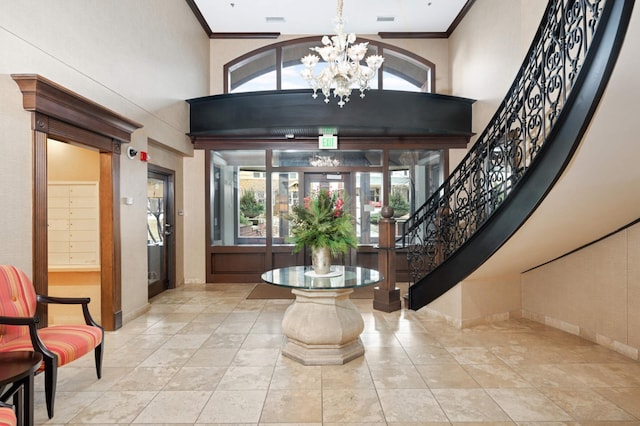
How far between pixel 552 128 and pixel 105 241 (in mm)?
4747

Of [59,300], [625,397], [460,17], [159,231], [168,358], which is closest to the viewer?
[625,397]

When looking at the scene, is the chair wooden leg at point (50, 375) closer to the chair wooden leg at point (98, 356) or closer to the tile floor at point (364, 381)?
the tile floor at point (364, 381)

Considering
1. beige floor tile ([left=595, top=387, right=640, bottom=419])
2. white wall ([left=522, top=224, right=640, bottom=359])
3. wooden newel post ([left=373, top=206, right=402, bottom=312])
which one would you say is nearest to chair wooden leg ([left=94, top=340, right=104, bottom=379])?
wooden newel post ([left=373, top=206, right=402, bottom=312])

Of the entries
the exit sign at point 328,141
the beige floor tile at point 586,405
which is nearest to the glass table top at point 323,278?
the beige floor tile at point 586,405

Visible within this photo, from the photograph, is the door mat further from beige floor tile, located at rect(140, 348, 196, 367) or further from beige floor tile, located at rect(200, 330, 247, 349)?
beige floor tile, located at rect(140, 348, 196, 367)

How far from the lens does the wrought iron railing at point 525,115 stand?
2547 mm

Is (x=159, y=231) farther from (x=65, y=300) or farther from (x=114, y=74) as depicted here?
(x=65, y=300)

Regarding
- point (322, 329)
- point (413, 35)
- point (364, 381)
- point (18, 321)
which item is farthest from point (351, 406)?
point (413, 35)

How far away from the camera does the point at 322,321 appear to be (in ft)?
11.0

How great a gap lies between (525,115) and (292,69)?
5.52 meters

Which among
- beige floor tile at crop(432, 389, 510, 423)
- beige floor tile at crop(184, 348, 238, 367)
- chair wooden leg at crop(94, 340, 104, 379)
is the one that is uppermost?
chair wooden leg at crop(94, 340, 104, 379)

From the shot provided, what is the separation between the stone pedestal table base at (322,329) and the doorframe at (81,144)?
2.29m

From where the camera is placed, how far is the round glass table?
10.8ft

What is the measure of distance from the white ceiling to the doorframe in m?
3.57
